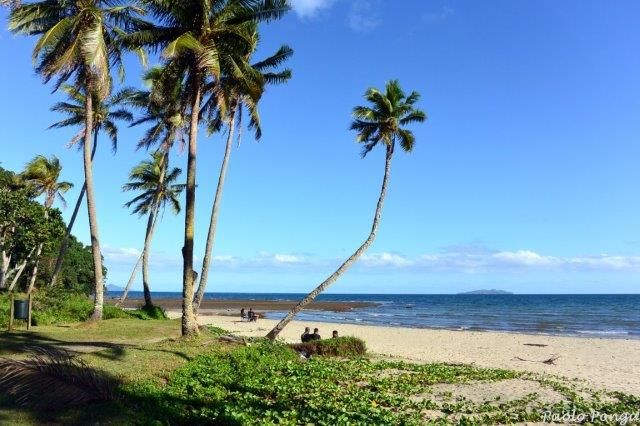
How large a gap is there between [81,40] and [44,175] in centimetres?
1928

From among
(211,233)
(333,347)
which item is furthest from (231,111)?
(333,347)

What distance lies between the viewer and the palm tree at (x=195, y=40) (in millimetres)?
15188

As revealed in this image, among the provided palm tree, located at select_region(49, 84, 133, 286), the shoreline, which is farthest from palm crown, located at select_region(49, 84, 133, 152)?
the shoreline

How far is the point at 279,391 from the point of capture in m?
10.7

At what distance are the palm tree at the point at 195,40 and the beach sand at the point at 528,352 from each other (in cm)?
881

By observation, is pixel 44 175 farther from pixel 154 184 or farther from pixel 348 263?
pixel 348 263

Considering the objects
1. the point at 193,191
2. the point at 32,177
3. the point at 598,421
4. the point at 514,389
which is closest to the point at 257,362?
the point at 193,191

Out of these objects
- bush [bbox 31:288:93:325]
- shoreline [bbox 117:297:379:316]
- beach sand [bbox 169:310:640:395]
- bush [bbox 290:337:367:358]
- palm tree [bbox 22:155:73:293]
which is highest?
palm tree [bbox 22:155:73:293]

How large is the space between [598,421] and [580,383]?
6.35 m

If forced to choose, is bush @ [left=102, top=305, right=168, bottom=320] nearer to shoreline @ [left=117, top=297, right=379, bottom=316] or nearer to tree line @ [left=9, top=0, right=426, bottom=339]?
tree line @ [left=9, top=0, right=426, bottom=339]

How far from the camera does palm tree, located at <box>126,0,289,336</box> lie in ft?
49.8

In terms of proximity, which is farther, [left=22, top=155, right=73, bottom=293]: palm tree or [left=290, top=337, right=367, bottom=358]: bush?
[left=22, top=155, right=73, bottom=293]: palm tree

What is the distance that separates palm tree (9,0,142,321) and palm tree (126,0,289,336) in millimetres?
2067

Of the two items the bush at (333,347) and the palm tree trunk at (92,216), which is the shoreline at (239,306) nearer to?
the palm tree trunk at (92,216)
